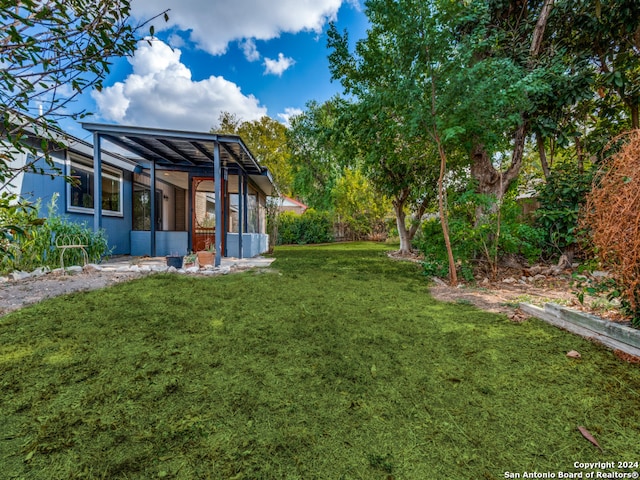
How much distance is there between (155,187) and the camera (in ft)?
29.9

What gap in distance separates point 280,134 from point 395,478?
2128 centimetres

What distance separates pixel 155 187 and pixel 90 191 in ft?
5.96

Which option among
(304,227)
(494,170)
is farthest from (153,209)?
(304,227)

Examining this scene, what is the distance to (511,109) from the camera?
4.97m

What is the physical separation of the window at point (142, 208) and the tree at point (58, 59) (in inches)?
331

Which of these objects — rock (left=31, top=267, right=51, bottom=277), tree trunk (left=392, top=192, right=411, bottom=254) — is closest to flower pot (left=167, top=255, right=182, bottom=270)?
rock (left=31, top=267, right=51, bottom=277)

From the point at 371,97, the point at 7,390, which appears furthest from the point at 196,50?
the point at 7,390

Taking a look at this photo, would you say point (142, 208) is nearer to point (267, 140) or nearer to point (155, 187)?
point (155, 187)

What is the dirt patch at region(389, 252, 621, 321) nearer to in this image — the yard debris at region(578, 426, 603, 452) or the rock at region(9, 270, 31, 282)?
the yard debris at region(578, 426, 603, 452)

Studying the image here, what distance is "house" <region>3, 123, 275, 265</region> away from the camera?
21.2ft

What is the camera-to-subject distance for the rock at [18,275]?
4.45 m

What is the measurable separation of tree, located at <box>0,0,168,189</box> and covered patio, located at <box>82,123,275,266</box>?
4901mm

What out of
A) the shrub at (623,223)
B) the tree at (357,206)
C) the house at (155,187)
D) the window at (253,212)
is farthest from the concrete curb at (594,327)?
the tree at (357,206)

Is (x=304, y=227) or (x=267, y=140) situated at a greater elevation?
(x=267, y=140)
